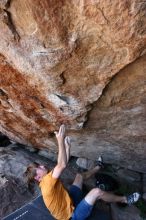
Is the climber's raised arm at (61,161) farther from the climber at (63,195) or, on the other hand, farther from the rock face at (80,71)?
the rock face at (80,71)

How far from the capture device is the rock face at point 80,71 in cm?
329

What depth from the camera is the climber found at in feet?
15.3

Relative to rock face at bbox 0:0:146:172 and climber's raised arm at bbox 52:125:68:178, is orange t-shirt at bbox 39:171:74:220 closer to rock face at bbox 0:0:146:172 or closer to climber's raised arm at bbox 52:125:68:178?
climber's raised arm at bbox 52:125:68:178

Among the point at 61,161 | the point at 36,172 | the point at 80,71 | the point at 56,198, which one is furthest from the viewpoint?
the point at 36,172

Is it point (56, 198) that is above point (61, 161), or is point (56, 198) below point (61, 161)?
below

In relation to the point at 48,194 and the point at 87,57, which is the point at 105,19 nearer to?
the point at 87,57

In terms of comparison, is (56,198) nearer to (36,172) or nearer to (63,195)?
(63,195)

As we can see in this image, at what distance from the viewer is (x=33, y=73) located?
169 inches

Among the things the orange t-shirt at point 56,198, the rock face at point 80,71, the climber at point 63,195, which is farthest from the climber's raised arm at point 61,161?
the rock face at point 80,71

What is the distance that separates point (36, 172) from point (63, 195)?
0.62 metres

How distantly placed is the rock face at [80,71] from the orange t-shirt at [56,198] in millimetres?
1079

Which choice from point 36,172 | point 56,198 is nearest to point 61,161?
point 56,198

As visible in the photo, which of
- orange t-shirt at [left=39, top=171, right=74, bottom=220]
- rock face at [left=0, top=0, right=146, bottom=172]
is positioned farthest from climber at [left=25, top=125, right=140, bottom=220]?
rock face at [left=0, top=0, right=146, bottom=172]

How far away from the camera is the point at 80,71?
13.4 feet
